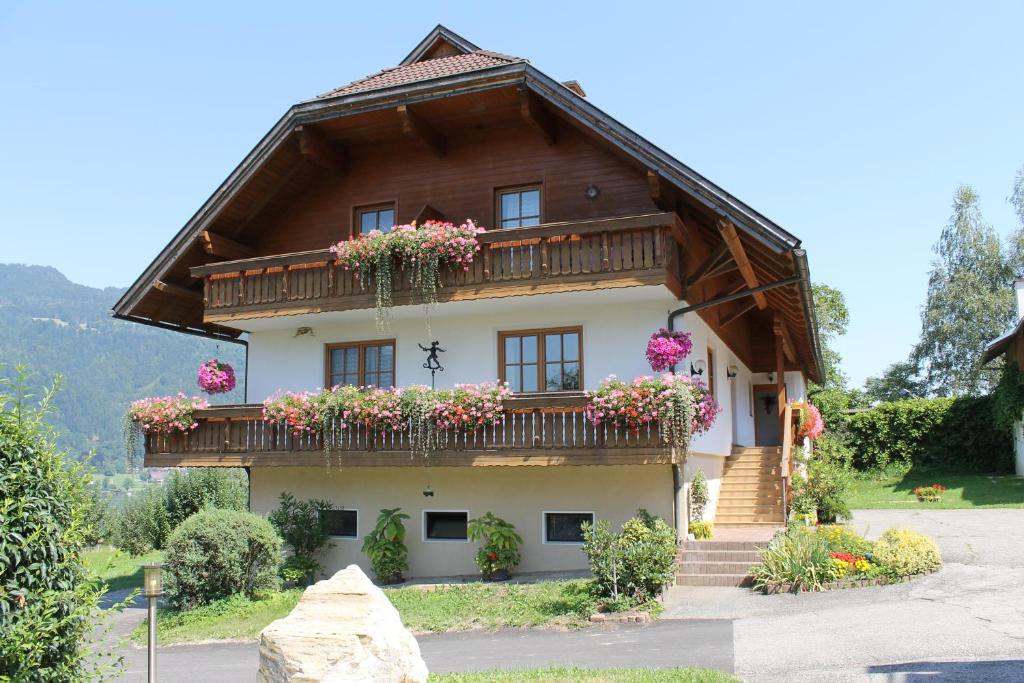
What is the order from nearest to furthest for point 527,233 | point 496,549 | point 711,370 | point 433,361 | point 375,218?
point 527,233 < point 496,549 < point 433,361 < point 711,370 < point 375,218

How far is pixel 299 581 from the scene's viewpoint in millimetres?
16703

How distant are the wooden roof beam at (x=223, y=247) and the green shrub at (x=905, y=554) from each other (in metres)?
13.6

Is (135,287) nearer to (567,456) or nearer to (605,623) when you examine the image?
(567,456)

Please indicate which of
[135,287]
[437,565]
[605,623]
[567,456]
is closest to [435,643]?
[605,623]

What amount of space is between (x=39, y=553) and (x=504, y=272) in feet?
33.7

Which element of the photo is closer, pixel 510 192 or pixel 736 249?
pixel 736 249

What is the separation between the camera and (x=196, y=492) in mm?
26266

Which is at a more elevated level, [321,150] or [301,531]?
[321,150]

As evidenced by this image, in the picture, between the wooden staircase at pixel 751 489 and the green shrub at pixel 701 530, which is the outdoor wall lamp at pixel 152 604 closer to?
the green shrub at pixel 701 530

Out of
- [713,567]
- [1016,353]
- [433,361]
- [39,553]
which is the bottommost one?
[713,567]

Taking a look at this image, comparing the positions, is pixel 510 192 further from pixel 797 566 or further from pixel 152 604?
pixel 152 604

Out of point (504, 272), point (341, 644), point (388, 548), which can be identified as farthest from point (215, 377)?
point (341, 644)

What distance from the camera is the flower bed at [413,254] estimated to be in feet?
51.5

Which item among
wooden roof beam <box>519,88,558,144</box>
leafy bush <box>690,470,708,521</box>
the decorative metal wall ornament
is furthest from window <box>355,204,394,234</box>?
leafy bush <box>690,470,708,521</box>
